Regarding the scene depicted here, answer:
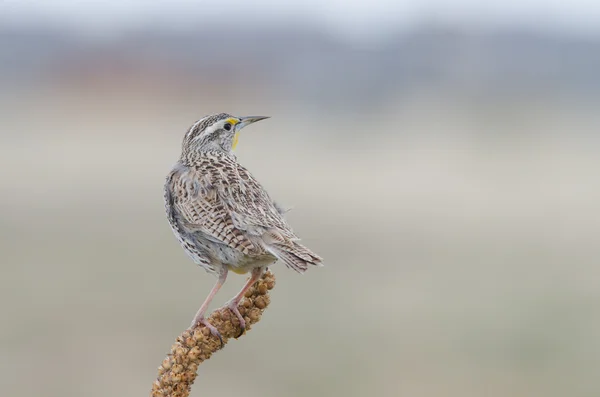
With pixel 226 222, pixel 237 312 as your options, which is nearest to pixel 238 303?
pixel 237 312

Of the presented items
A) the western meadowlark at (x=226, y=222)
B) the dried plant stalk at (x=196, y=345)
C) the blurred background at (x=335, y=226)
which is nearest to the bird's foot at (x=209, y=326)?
the dried plant stalk at (x=196, y=345)

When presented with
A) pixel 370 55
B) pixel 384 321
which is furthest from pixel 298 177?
pixel 370 55

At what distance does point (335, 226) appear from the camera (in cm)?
2336

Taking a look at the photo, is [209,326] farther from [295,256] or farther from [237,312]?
[295,256]

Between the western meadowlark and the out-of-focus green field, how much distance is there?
8.61m

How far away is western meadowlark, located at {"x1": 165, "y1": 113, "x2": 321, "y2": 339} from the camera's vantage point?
3281 mm

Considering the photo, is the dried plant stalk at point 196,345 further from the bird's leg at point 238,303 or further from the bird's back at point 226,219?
the bird's back at point 226,219

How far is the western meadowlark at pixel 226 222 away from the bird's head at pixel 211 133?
103mm

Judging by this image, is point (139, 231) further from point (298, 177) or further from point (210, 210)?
point (210, 210)

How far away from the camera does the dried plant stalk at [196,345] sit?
271cm

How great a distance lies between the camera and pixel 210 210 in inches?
134

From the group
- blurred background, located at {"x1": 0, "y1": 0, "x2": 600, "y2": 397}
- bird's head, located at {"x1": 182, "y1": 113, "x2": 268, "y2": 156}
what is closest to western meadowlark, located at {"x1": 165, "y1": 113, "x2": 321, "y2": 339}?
bird's head, located at {"x1": 182, "y1": 113, "x2": 268, "y2": 156}

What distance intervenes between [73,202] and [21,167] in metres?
6.89

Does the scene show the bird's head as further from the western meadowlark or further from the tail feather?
the tail feather
